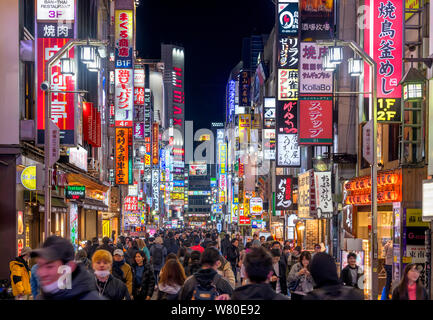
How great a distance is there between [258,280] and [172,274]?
11.9 ft

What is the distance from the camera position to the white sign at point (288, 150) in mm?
35906

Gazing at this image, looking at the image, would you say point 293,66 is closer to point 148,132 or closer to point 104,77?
point 104,77

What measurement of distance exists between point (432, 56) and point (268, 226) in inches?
1619

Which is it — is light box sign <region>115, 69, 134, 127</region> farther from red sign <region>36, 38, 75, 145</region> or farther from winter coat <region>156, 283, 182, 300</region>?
winter coat <region>156, 283, 182, 300</region>

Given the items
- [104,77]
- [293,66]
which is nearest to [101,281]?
[293,66]

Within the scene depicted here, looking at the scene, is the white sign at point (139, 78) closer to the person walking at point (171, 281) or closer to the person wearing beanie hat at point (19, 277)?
the person wearing beanie hat at point (19, 277)

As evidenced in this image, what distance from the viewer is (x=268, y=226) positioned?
193 ft

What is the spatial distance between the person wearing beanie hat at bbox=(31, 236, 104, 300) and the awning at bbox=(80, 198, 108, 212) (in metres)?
36.0

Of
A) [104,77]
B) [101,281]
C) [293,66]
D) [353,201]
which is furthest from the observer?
[104,77]

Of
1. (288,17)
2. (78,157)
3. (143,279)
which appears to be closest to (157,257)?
(143,279)

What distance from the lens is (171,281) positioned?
9.43 metres

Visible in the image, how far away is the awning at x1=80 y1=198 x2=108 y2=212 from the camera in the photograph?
41.9m

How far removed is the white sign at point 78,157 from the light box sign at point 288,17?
1244 cm

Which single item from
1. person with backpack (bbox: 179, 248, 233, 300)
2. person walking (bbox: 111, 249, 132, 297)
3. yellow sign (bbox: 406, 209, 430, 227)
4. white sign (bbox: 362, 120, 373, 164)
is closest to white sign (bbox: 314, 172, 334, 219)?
yellow sign (bbox: 406, 209, 430, 227)
